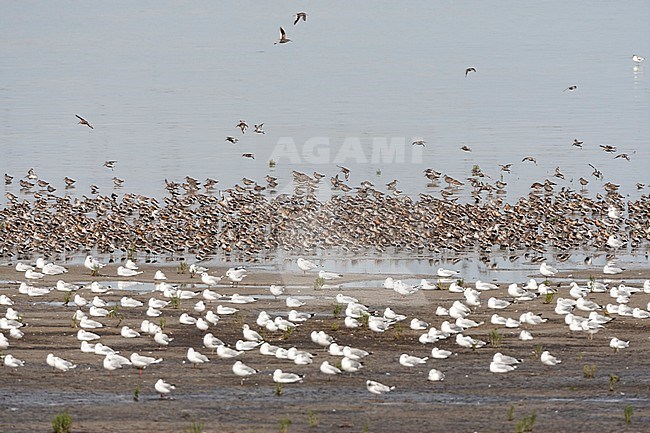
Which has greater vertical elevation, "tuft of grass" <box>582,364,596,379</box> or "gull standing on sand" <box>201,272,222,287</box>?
"gull standing on sand" <box>201,272,222,287</box>

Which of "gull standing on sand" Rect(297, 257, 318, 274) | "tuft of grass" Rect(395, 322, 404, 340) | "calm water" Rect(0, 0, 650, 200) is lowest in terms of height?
"tuft of grass" Rect(395, 322, 404, 340)

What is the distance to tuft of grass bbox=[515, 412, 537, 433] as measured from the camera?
38.7 ft

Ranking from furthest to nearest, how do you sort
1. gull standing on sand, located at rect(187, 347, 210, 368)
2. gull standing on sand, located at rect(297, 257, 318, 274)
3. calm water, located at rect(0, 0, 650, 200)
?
1. calm water, located at rect(0, 0, 650, 200)
2. gull standing on sand, located at rect(297, 257, 318, 274)
3. gull standing on sand, located at rect(187, 347, 210, 368)

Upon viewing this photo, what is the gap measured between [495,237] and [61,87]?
4534cm

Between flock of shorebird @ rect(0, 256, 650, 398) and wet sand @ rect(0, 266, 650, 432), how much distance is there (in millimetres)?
90

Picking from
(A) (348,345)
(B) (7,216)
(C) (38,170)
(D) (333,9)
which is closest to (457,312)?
(A) (348,345)

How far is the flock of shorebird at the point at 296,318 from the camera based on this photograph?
48.7 feet

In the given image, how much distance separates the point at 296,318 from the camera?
1736 cm

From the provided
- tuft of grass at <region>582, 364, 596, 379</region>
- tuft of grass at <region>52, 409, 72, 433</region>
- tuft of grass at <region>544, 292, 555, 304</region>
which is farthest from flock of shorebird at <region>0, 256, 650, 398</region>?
tuft of grass at <region>52, 409, 72, 433</region>

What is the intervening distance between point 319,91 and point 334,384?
49.1 m

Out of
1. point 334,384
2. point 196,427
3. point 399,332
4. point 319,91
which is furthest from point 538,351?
point 319,91

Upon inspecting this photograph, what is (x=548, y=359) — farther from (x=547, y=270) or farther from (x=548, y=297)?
(x=547, y=270)

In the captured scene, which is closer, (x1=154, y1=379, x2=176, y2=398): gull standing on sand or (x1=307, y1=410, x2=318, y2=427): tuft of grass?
(x1=307, y1=410, x2=318, y2=427): tuft of grass

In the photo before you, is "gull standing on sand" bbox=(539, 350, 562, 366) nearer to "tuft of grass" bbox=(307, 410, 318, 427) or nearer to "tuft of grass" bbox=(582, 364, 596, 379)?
"tuft of grass" bbox=(582, 364, 596, 379)
